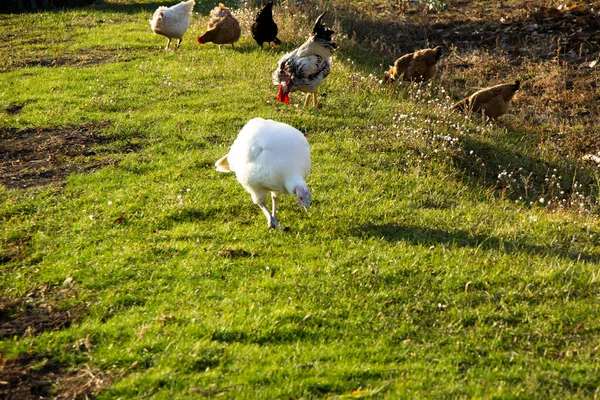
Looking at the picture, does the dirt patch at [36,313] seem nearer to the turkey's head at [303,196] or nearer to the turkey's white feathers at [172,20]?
the turkey's head at [303,196]

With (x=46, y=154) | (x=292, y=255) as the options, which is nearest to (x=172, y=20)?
(x=46, y=154)

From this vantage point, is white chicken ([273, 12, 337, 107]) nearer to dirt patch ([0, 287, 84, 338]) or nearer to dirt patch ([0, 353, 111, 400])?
dirt patch ([0, 287, 84, 338])

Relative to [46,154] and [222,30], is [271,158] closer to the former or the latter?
[46,154]

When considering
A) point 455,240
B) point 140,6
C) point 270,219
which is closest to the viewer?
point 455,240

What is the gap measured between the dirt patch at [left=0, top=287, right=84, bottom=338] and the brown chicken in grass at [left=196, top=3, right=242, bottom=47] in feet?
31.6

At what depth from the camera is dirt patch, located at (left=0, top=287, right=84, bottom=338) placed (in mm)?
5051

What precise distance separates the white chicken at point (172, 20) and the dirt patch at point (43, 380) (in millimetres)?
A: 10815

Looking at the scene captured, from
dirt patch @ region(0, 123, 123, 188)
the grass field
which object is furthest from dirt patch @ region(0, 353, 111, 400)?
dirt patch @ region(0, 123, 123, 188)

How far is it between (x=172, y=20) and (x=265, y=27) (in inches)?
81.7

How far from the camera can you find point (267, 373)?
14.5 ft

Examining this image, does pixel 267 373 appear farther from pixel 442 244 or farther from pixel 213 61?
pixel 213 61

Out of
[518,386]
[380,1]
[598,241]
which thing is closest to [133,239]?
[518,386]

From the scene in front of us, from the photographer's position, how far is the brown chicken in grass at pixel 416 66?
12734 millimetres

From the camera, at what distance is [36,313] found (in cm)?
529
